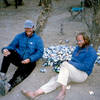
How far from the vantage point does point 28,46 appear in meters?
3.86

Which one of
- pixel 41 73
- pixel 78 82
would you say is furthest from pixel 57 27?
pixel 78 82

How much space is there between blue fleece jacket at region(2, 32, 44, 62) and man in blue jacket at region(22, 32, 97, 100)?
72 centimetres

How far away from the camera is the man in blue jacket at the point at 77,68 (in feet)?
10.3

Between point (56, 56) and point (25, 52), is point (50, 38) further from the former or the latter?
point (25, 52)

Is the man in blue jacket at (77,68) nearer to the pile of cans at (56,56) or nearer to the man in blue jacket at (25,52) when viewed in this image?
the man in blue jacket at (25,52)

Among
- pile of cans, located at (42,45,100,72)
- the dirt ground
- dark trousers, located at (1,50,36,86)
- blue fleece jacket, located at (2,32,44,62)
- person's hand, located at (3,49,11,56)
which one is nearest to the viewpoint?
the dirt ground

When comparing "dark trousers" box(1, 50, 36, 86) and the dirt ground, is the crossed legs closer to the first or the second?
the dirt ground

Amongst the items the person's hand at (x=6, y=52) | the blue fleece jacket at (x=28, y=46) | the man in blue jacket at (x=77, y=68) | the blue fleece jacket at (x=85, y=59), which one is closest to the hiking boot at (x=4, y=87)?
the man in blue jacket at (x=77, y=68)

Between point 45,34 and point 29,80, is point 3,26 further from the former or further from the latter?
point 29,80

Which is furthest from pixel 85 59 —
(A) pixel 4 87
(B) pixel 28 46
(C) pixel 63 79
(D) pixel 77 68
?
(A) pixel 4 87

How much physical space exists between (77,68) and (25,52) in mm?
1151

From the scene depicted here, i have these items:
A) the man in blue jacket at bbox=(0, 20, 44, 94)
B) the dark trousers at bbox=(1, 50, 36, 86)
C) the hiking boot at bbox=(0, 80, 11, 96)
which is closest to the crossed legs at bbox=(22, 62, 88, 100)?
the hiking boot at bbox=(0, 80, 11, 96)

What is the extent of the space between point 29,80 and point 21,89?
0.32 meters

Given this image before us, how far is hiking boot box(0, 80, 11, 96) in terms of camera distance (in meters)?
3.15
